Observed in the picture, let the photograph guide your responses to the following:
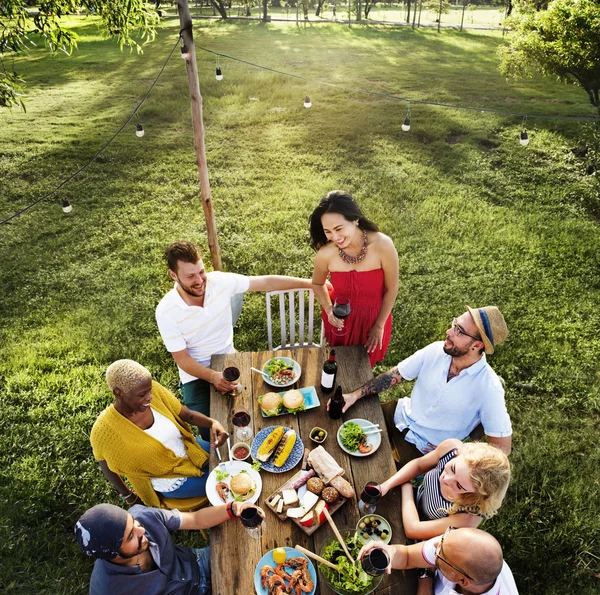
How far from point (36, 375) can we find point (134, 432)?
8.55 ft

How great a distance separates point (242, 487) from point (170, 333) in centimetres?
135

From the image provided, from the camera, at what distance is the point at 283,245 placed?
663 cm

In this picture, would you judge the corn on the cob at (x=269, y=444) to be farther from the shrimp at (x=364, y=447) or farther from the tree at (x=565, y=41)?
the tree at (x=565, y=41)

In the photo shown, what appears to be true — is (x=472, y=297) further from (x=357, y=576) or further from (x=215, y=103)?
(x=215, y=103)

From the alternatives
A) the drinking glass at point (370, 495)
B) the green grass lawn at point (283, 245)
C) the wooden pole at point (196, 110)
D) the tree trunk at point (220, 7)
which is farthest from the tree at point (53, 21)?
the tree trunk at point (220, 7)

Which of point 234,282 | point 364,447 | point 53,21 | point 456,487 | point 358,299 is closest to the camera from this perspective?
point 456,487

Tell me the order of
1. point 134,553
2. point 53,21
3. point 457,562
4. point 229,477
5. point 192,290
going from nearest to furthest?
point 457,562 → point 134,553 → point 229,477 → point 192,290 → point 53,21

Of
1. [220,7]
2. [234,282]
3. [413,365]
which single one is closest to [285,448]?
[413,365]

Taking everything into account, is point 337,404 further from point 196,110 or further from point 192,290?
point 196,110

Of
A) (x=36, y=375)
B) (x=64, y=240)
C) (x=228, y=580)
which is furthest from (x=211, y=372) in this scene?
(x=64, y=240)

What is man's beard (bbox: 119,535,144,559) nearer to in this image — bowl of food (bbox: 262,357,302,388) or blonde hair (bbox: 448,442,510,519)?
bowl of food (bbox: 262,357,302,388)

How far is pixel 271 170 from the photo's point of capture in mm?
8820

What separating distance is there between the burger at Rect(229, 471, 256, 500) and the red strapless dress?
1641mm

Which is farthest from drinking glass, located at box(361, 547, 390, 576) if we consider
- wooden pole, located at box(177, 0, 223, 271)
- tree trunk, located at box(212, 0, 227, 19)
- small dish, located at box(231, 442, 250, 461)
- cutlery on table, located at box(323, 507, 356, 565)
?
tree trunk, located at box(212, 0, 227, 19)
